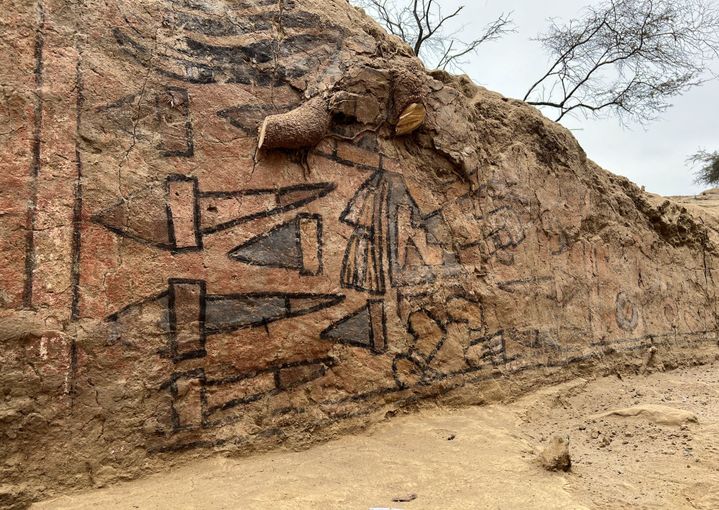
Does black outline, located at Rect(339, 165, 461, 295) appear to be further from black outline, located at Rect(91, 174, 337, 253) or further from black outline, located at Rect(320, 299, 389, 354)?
black outline, located at Rect(91, 174, 337, 253)

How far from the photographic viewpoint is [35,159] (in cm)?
224

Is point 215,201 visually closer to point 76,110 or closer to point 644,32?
point 76,110

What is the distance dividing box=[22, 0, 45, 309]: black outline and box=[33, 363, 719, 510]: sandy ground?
81 cm

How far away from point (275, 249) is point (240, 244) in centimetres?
17

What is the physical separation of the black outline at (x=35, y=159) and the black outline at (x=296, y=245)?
78 centimetres

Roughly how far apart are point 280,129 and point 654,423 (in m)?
2.42

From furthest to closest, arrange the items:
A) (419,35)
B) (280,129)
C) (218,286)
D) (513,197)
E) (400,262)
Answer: (419,35) < (513,197) < (400,262) < (280,129) < (218,286)

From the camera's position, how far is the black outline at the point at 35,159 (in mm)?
2141

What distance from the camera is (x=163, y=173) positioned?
8.24 ft

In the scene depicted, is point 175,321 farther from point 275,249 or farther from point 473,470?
point 473,470

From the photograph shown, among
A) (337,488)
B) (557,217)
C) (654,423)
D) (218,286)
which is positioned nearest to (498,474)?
(337,488)

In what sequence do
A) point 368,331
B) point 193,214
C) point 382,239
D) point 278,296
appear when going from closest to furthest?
point 193,214, point 278,296, point 368,331, point 382,239

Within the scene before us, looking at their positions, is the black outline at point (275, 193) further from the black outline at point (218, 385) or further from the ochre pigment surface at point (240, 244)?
the black outline at point (218, 385)

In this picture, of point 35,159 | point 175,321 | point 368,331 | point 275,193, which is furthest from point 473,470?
point 35,159
